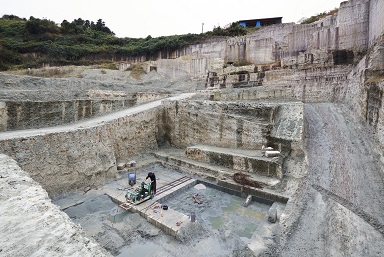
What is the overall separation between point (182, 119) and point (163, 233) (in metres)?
7.29

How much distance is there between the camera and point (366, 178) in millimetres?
6887

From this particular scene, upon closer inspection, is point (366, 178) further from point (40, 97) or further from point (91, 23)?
point (91, 23)

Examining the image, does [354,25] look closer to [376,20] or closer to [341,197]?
[376,20]

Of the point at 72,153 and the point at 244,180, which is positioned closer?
the point at 72,153

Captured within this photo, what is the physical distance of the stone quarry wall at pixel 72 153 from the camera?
716 centimetres

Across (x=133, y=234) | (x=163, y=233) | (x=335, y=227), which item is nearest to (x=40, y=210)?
(x=133, y=234)

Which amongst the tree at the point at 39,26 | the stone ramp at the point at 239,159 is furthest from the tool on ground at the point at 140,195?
→ the tree at the point at 39,26

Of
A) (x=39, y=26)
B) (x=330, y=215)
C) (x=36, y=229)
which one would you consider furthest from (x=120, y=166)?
(x=39, y=26)

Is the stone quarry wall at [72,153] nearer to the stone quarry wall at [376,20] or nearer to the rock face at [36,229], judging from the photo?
the rock face at [36,229]

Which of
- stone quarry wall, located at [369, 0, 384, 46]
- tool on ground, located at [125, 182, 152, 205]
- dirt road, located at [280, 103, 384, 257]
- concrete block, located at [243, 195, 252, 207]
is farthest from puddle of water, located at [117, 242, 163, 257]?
stone quarry wall, located at [369, 0, 384, 46]

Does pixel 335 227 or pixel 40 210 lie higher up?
pixel 40 210

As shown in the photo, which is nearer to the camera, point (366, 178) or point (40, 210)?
point (40, 210)

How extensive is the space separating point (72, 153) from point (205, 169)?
526cm

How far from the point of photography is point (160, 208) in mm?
7066
